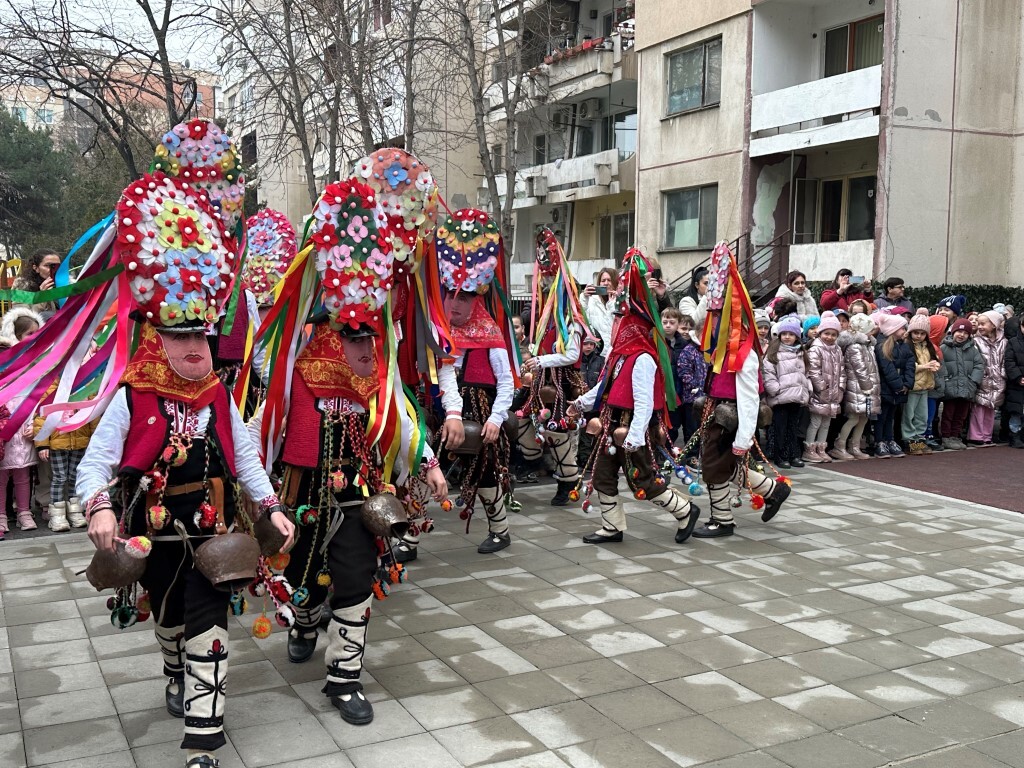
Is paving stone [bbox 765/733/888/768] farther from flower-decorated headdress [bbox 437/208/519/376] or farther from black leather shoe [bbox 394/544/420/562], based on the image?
flower-decorated headdress [bbox 437/208/519/376]

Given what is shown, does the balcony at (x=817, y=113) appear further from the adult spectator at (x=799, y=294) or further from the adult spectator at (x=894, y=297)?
the adult spectator at (x=799, y=294)

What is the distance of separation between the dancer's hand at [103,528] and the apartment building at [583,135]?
19.4 meters

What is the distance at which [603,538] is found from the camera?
7.06 meters

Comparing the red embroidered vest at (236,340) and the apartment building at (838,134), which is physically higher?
the apartment building at (838,134)

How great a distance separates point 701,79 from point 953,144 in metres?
5.35

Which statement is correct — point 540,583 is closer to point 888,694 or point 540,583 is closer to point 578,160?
point 888,694

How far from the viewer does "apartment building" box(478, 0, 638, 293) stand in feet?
75.8

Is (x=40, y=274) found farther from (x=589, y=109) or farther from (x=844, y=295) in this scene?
(x=589, y=109)

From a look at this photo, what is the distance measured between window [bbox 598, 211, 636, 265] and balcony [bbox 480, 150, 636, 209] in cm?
106

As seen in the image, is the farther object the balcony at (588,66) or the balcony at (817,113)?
the balcony at (588,66)

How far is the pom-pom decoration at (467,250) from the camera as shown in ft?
21.2

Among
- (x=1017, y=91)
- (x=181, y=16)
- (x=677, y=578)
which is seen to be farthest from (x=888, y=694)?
(x=1017, y=91)

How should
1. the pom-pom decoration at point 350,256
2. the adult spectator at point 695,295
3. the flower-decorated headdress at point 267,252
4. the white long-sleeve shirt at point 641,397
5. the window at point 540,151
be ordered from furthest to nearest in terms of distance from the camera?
1. the window at point 540,151
2. the adult spectator at point 695,295
3. the flower-decorated headdress at point 267,252
4. the white long-sleeve shirt at point 641,397
5. the pom-pom decoration at point 350,256

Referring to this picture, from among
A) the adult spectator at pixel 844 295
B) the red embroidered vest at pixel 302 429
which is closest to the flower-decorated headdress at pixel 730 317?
the red embroidered vest at pixel 302 429
